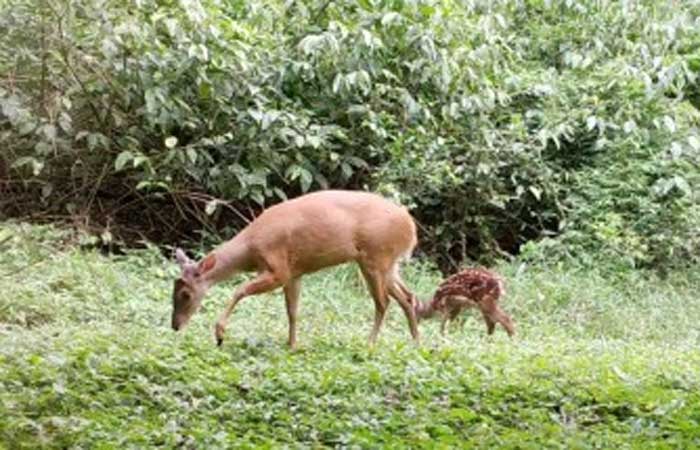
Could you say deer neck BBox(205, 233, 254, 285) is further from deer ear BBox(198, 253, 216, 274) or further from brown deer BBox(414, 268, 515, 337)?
brown deer BBox(414, 268, 515, 337)

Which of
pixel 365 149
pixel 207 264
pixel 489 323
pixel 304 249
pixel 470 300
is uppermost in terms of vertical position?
pixel 304 249

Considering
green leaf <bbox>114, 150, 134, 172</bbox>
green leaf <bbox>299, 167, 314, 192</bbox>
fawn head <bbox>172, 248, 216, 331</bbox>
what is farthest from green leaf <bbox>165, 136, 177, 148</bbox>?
fawn head <bbox>172, 248, 216, 331</bbox>

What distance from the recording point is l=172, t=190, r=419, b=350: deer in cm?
915

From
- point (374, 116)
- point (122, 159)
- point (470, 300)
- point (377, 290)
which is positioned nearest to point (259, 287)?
point (377, 290)

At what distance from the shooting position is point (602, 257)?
43.6 ft

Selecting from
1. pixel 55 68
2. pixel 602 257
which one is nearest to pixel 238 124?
pixel 55 68

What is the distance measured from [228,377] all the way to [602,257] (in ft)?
23.3

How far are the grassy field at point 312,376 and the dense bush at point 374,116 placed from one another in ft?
6.57

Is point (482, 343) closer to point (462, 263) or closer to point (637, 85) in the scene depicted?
point (462, 263)

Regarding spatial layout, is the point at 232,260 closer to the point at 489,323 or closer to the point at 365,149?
the point at 489,323

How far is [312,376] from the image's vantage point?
7.20 metres

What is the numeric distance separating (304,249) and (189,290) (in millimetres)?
951

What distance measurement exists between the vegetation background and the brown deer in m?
0.23

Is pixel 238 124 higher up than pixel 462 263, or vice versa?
pixel 238 124
